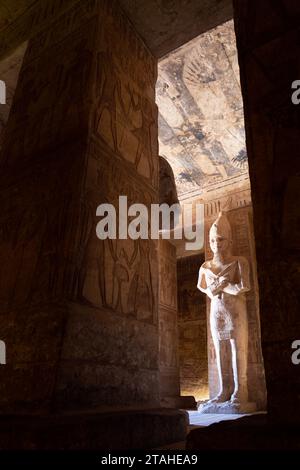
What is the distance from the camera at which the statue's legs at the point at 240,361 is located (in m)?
5.48

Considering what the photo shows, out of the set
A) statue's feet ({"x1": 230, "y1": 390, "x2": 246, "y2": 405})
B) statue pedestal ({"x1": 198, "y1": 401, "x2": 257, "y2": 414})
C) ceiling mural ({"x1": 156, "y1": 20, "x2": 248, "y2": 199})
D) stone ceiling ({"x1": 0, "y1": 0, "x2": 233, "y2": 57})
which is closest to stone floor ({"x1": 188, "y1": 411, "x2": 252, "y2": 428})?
statue pedestal ({"x1": 198, "y1": 401, "x2": 257, "y2": 414})

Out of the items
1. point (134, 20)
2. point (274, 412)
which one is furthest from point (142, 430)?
point (134, 20)

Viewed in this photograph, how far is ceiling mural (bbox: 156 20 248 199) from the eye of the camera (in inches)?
223

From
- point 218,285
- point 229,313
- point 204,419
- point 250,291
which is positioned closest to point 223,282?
point 218,285

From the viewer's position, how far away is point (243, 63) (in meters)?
1.77

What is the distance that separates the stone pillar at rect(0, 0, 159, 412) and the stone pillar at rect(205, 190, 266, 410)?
13.8ft

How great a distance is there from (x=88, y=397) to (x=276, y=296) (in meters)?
1.08

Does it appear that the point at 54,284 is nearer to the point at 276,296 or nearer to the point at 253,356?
the point at 276,296

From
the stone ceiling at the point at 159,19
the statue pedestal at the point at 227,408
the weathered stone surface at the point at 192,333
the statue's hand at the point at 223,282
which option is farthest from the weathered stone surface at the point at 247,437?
the weathered stone surface at the point at 192,333

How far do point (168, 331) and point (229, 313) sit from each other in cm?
153

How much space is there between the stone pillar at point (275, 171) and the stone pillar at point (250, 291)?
16.4ft

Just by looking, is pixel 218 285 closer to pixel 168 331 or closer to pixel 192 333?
pixel 168 331

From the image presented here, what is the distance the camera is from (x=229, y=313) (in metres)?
5.83

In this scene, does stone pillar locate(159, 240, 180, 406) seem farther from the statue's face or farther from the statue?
the statue's face
